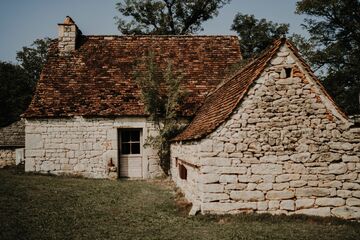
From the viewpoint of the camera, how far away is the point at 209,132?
313 inches

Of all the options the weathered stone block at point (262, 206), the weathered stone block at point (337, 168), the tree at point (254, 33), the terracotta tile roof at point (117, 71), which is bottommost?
the weathered stone block at point (262, 206)

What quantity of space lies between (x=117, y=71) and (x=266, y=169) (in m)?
10.5

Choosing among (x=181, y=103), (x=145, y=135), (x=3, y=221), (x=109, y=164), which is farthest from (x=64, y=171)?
(x=3, y=221)

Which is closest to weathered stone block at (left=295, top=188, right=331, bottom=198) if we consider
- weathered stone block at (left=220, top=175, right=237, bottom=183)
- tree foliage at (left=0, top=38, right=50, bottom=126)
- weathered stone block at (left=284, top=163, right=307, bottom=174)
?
weathered stone block at (left=284, top=163, right=307, bottom=174)

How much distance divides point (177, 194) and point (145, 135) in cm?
459

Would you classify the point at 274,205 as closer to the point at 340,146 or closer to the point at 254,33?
the point at 340,146

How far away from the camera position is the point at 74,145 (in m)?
14.4

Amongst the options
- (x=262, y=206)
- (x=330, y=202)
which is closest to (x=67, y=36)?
(x=262, y=206)

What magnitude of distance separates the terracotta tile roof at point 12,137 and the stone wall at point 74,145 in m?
14.2

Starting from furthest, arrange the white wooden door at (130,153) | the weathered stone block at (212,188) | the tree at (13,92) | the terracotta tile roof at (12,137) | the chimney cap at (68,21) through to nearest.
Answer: the tree at (13,92), the terracotta tile roof at (12,137), the chimney cap at (68,21), the white wooden door at (130,153), the weathered stone block at (212,188)

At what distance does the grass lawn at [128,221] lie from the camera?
6535 millimetres

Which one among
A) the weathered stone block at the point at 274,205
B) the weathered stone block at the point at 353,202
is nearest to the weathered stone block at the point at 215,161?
the weathered stone block at the point at 274,205

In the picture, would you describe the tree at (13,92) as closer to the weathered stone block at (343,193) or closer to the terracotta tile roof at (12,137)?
the terracotta tile roof at (12,137)

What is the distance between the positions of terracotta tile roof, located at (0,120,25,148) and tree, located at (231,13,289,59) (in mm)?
21452
